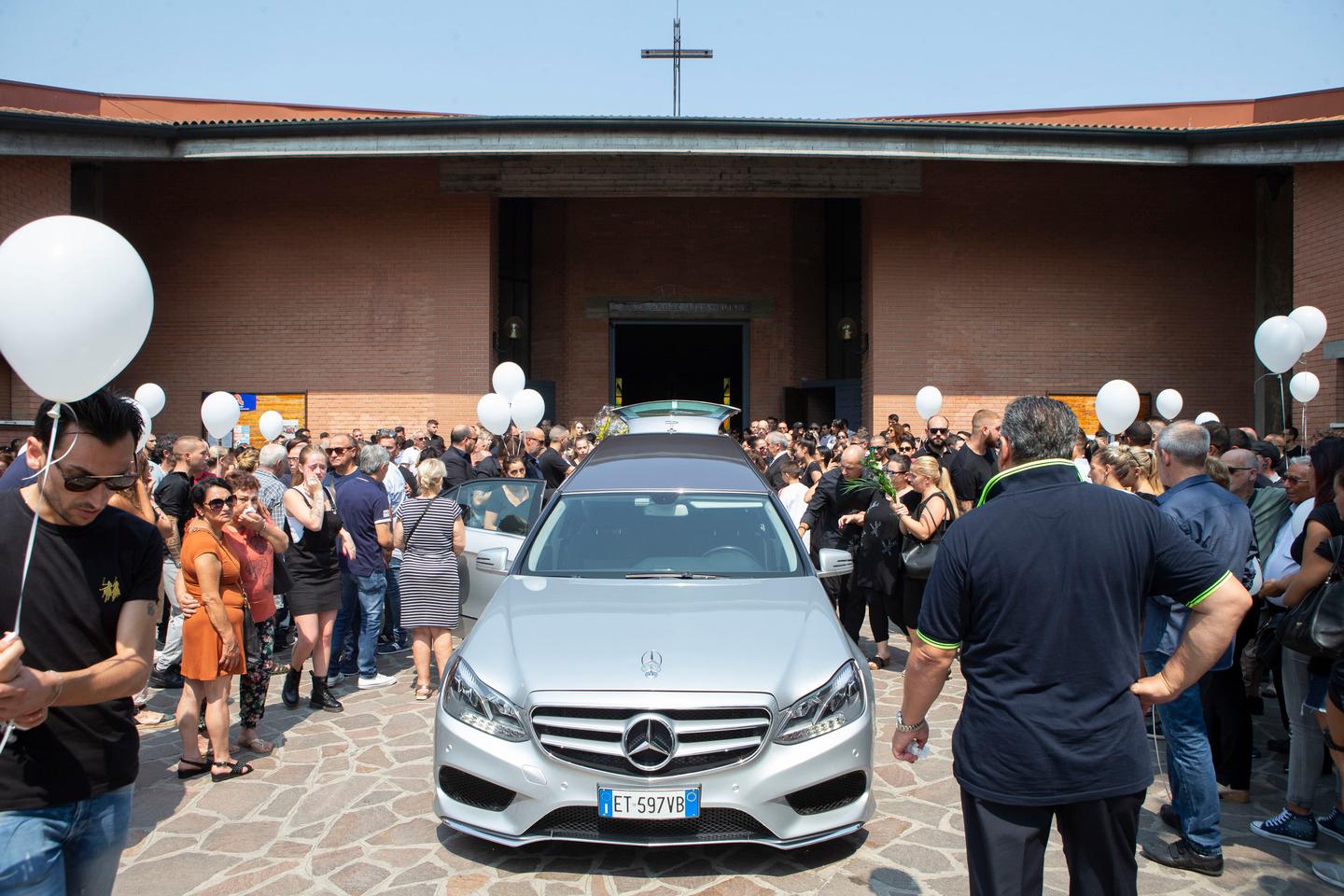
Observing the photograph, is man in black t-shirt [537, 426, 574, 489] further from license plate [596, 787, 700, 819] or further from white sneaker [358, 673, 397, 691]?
license plate [596, 787, 700, 819]

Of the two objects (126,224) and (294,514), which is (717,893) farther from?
(126,224)

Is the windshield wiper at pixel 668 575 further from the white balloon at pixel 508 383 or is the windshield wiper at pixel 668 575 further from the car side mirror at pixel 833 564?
the white balloon at pixel 508 383

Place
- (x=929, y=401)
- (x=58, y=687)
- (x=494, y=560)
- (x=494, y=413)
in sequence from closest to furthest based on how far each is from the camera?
(x=58, y=687), (x=494, y=560), (x=494, y=413), (x=929, y=401)

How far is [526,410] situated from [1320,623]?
11.0 meters

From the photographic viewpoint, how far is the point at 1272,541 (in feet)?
19.0

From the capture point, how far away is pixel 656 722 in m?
3.97

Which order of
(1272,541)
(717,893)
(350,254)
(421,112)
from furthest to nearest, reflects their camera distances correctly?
(421,112), (350,254), (1272,541), (717,893)

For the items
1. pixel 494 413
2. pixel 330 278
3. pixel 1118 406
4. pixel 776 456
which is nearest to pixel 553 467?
pixel 494 413

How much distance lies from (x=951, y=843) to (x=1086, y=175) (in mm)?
16516

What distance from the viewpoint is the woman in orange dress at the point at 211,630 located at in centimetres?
526

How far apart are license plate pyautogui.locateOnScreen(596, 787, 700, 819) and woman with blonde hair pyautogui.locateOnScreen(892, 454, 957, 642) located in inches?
139

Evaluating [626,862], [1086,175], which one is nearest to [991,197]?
[1086,175]

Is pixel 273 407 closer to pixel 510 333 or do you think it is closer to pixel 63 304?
pixel 510 333

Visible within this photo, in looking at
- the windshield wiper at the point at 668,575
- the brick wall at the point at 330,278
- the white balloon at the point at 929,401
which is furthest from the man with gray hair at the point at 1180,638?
the brick wall at the point at 330,278
